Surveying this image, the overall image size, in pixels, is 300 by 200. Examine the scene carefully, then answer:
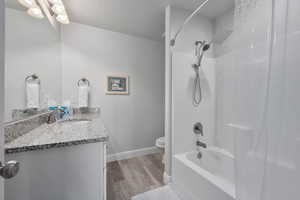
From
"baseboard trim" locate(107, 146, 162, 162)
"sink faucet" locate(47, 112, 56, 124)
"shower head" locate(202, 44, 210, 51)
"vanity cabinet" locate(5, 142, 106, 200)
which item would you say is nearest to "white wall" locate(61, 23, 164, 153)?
"baseboard trim" locate(107, 146, 162, 162)

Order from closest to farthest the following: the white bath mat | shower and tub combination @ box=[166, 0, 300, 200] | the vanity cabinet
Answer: shower and tub combination @ box=[166, 0, 300, 200] → the vanity cabinet → the white bath mat

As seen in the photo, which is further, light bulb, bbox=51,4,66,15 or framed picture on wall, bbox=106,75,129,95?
framed picture on wall, bbox=106,75,129,95

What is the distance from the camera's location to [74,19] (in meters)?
1.91

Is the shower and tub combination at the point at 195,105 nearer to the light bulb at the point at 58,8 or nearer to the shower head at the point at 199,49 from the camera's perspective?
the shower head at the point at 199,49

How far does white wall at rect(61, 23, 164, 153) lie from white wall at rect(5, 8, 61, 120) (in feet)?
1.67

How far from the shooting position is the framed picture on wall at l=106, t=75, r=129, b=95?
87.0 inches

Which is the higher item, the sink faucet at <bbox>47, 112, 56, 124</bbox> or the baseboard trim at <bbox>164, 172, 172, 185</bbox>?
the sink faucet at <bbox>47, 112, 56, 124</bbox>

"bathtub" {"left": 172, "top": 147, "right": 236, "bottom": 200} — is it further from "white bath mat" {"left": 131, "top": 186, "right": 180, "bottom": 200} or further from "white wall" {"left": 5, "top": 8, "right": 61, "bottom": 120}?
"white wall" {"left": 5, "top": 8, "right": 61, "bottom": 120}

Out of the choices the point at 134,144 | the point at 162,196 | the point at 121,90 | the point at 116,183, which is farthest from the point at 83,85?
the point at 162,196

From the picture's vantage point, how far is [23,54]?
947mm

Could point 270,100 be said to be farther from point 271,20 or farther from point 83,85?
point 83,85

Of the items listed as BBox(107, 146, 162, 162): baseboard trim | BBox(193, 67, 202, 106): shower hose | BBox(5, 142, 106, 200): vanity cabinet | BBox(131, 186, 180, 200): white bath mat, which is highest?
BBox(193, 67, 202, 106): shower hose

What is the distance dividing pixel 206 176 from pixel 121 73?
2.02 m

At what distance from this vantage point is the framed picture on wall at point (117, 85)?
7.25 feet
